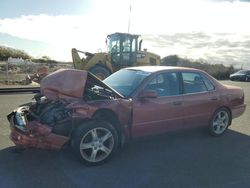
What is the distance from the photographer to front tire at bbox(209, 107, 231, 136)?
23.2 ft

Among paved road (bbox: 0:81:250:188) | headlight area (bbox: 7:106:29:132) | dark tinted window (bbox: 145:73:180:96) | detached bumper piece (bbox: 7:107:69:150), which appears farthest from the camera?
dark tinted window (bbox: 145:73:180:96)

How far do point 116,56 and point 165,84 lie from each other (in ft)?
41.4

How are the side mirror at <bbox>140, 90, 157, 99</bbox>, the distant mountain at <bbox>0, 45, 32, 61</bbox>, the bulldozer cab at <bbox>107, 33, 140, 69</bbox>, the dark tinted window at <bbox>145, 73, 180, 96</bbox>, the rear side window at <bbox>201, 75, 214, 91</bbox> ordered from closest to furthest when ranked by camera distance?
the side mirror at <bbox>140, 90, 157, 99</bbox>
the dark tinted window at <bbox>145, 73, 180, 96</bbox>
the rear side window at <bbox>201, 75, 214, 91</bbox>
the bulldozer cab at <bbox>107, 33, 140, 69</bbox>
the distant mountain at <bbox>0, 45, 32, 61</bbox>

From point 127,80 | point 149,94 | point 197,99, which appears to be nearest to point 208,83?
point 197,99

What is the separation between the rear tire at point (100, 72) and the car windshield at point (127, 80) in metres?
10.7

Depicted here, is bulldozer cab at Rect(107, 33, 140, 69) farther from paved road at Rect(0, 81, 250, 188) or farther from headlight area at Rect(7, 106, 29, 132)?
headlight area at Rect(7, 106, 29, 132)

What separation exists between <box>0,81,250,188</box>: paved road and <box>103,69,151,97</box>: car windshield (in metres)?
1.03

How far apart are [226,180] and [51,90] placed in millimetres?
2919

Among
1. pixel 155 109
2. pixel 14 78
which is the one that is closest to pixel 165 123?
pixel 155 109

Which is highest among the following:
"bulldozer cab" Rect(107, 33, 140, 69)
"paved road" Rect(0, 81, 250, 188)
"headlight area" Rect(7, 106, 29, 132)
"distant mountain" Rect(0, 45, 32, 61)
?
"bulldozer cab" Rect(107, 33, 140, 69)

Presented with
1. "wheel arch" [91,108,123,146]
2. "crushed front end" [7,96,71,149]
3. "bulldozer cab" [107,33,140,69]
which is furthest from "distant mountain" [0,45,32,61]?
"wheel arch" [91,108,123,146]

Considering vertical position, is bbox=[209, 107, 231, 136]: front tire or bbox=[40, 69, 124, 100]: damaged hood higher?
bbox=[40, 69, 124, 100]: damaged hood

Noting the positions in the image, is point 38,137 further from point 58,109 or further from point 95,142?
A: point 95,142

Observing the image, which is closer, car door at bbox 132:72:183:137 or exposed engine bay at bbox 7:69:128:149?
exposed engine bay at bbox 7:69:128:149
